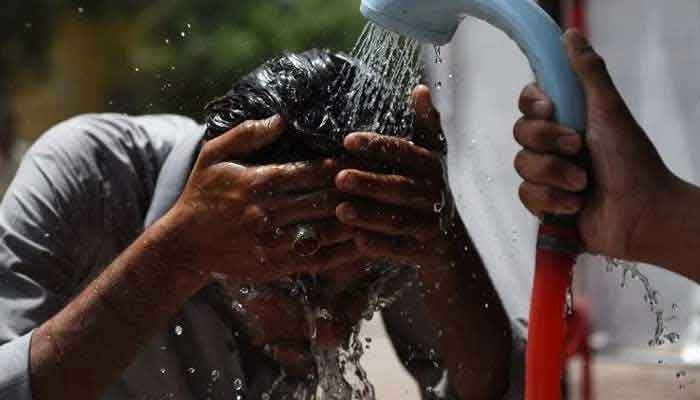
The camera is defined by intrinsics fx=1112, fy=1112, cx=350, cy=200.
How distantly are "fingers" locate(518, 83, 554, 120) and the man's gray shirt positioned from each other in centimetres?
84

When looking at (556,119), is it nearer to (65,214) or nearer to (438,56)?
(438,56)

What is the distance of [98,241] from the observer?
2207 mm

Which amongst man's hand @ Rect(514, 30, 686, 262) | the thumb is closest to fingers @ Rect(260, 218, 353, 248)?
man's hand @ Rect(514, 30, 686, 262)

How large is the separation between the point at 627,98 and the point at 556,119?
229 cm

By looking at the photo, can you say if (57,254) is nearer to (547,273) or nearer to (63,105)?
(547,273)

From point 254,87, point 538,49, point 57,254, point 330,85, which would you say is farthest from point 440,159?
point 57,254

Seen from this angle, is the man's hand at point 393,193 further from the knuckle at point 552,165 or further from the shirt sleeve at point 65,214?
the shirt sleeve at point 65,214

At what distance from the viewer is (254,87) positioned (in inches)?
74.0

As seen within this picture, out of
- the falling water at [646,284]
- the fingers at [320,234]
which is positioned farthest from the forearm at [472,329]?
the fingers at [320,234]

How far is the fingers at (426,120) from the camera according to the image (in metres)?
1.79

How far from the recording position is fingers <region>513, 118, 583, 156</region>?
1.29 m

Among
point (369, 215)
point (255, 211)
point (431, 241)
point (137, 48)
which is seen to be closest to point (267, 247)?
point (255, 211)

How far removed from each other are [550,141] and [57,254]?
1148mm

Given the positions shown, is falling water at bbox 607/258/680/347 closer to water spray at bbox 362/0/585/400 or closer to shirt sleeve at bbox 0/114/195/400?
water spray at bbox 362/0/585/400
